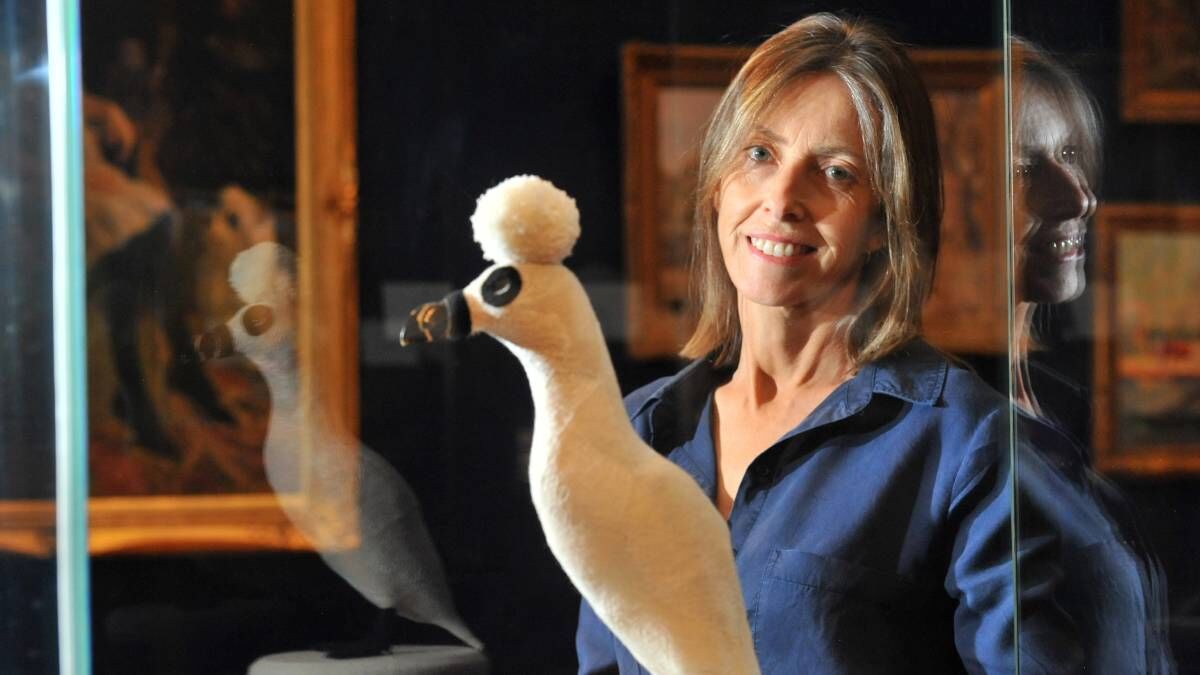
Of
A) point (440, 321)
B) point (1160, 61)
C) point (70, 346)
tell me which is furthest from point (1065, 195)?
point (70, 346)

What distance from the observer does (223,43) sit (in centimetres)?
96

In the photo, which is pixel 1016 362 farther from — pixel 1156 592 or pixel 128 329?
pixel 128 329

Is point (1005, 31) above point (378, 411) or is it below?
above

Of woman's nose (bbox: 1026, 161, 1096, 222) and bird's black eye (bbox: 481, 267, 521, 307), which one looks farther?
woman's nose (bbox: 1026, 161, 1096, 222)

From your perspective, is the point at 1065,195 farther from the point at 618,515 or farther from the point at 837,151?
the point at 618,515

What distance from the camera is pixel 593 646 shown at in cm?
96

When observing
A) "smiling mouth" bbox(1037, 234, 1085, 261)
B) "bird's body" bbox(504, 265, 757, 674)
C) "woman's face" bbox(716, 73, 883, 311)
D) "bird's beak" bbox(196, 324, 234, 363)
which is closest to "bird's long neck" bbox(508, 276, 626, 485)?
"bird's body" bbox(504, 265, 757, 674)

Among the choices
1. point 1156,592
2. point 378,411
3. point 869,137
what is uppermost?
point 869,137

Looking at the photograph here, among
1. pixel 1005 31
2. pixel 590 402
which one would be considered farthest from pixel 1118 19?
pixel 590 402

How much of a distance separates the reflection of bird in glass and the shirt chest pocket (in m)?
0.21

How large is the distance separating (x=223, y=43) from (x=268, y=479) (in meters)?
0.30

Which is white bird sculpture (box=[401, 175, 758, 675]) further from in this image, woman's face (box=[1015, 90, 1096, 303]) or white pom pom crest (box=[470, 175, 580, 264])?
woman's face (box=[1015, 90, 1096, 303])

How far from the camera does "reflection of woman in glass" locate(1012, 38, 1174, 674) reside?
962 mm

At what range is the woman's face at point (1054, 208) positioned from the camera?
97 cm
